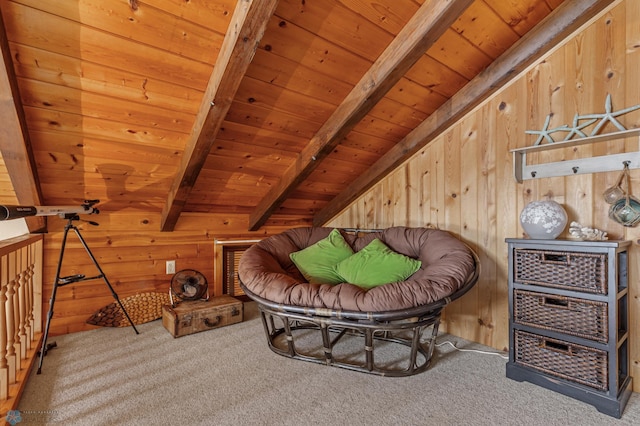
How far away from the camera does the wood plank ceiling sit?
1.49m

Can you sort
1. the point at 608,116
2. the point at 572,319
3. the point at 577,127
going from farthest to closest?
the point at 577,127
the point at 608,116
the point at 572,319

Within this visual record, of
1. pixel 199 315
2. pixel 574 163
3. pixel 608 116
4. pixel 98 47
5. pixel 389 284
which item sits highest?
pixel 98 47

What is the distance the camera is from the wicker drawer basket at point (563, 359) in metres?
1.52

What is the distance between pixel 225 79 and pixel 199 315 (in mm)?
1769

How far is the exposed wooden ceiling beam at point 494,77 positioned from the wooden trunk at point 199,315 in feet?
5.51

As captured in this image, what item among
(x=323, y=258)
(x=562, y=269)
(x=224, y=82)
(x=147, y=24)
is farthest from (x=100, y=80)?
(x=562, y=269)

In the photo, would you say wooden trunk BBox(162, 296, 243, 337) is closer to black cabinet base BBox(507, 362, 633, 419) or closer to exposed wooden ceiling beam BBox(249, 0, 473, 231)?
exposed wooden ceiling beam BBox(249, 0, 473, 231)

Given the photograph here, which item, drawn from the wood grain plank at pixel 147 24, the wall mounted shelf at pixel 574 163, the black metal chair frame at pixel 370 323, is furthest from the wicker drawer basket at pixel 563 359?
the wood grain plank at pixel 147 24

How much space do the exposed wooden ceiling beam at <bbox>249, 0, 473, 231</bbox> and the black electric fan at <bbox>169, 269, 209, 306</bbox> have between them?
3.27 feet

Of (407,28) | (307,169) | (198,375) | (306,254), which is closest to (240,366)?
(198,375)

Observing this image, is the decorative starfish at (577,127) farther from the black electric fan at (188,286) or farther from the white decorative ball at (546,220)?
the black electric fan at (188,286)

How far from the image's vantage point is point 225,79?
66.0 inches

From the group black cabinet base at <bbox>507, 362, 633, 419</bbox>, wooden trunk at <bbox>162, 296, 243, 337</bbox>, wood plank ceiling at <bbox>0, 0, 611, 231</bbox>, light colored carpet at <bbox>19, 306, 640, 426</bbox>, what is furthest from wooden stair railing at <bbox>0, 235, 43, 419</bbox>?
black cabinet base at <bbox>507, 362, 633, 419</bbox>

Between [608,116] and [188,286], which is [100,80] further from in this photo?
[608,116]
